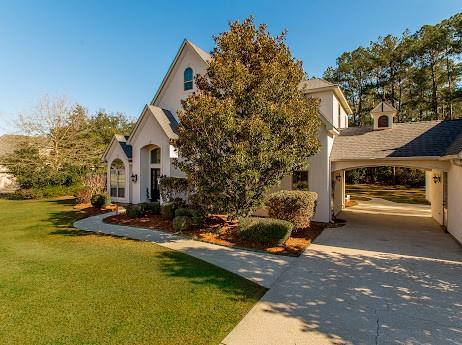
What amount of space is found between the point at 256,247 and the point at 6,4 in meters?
16.6

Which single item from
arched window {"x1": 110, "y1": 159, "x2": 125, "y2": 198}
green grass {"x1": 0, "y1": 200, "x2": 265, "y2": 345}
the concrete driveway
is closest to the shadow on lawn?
green grass {"x1": 0, "y1": 200, "x2": 265, "y2": 345}

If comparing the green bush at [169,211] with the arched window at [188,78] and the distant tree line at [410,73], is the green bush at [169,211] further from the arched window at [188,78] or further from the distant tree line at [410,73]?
A: the distant tree line at [410,73]

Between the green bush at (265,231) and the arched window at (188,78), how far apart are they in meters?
13.1

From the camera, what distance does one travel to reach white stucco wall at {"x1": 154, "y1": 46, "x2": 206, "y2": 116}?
1950 centimetres

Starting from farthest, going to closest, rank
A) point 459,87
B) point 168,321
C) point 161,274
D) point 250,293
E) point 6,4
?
point 459,87 < point 6,4 < point 161,274 < point 250,293 < point 168,321

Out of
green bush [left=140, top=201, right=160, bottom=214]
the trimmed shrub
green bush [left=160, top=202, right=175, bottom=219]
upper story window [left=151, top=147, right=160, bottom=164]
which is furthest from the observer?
upper story window [left=151, top=147, right=160, bottom=164]

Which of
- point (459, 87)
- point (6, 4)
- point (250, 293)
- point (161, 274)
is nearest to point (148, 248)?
point (161, 274)

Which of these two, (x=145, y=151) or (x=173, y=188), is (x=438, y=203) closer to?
(x=173, y=188)

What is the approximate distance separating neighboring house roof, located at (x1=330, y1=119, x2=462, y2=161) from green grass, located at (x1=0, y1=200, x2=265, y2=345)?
37.2 ft

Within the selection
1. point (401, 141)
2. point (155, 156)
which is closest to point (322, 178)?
point (401, 141)

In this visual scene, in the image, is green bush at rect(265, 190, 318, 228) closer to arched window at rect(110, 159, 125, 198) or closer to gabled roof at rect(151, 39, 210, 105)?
gabled roof at rect(151, 39, 210, 105)

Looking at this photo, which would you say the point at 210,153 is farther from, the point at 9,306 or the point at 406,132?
the point at 406,132

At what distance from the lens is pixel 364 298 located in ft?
20.3

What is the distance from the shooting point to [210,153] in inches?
426
